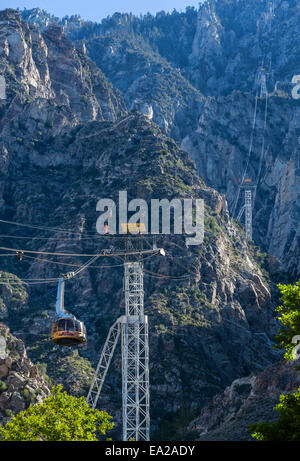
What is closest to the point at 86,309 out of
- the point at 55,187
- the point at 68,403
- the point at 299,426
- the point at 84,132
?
the point at 55,187

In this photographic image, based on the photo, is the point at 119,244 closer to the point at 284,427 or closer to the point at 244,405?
the point at 244,405

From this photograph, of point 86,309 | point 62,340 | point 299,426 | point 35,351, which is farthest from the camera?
point 86,309

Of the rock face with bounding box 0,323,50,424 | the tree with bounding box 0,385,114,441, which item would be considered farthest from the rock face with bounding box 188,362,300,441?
the tree with bounding box 0,385,114,441

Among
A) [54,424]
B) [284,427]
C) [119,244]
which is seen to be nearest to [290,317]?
[284,427]

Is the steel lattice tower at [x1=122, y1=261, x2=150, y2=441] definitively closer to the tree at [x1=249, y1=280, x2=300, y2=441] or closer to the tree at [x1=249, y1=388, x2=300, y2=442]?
the tree at [x1=249, y1=280, x2=300, y2=441]
